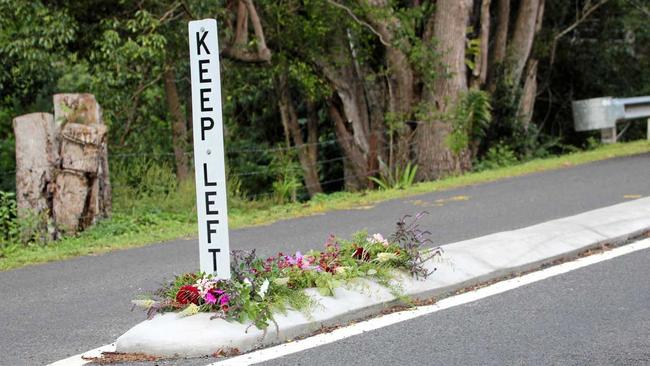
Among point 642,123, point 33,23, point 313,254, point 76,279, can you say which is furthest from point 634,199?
point 642,123

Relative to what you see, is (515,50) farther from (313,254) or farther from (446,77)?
(313,254)

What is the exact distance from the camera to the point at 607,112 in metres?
19.8

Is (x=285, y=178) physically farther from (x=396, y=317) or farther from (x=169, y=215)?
(x=396, y=317)

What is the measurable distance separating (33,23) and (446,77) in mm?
8690

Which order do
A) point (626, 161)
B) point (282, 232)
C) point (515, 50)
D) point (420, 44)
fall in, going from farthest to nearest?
point (515, 50) → point (420, 44) → point (626, 161) → point (282, 232)

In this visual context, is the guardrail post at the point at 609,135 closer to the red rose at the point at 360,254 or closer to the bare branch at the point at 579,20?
the bare branch at the point at 579,20

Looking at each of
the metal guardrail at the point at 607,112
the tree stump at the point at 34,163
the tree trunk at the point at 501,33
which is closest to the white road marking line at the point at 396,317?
the tree stump at the point at 34,163

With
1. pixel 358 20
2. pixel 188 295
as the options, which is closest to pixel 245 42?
pixel 358 20

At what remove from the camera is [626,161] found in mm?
15469

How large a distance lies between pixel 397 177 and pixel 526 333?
12652mm

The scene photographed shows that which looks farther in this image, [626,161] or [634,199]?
[626,161]

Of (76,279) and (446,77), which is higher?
(446,77)

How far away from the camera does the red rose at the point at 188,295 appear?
5.93 metres

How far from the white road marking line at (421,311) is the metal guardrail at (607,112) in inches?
464
